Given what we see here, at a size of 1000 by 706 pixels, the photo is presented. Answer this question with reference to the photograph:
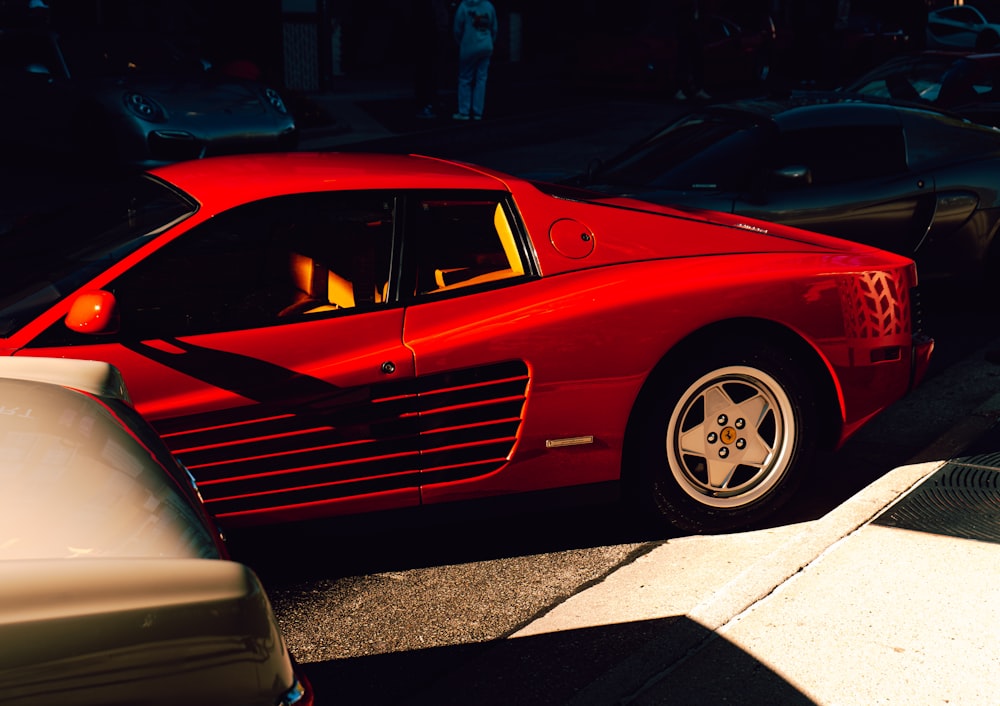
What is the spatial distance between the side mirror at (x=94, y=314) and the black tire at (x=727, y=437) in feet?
5.91

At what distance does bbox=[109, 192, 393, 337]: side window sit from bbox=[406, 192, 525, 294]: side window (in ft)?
0.36

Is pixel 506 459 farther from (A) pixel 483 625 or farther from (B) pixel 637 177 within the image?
(B) pixel 637 177

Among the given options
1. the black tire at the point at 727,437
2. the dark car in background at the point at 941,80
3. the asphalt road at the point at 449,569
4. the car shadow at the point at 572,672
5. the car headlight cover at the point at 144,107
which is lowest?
the asphalt road at the point at 449,569

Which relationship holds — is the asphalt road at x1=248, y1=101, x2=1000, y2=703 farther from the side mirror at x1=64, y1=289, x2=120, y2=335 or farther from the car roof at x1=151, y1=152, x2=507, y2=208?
the car roof at x1=151, y1=152, x2=507, y2=208

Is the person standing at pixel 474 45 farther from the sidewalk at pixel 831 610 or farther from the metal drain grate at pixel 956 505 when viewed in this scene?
the sidewalk at pixel 831 610

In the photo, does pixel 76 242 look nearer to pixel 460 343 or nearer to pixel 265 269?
pixel 265 269

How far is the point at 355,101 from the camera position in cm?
2003

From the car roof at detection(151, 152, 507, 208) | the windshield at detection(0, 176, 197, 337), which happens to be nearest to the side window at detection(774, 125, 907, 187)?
the car roof at detection(151, 152, 507, 208)

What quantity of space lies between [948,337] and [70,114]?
863cm

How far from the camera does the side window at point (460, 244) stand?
168 inches

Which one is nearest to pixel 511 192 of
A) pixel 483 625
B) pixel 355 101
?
pixel 483 625

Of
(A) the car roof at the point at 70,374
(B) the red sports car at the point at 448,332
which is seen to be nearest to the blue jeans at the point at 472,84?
(B) the red sports car at the point at 448,332

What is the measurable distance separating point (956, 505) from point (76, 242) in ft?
10.7

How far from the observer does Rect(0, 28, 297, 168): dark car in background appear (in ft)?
38.5
